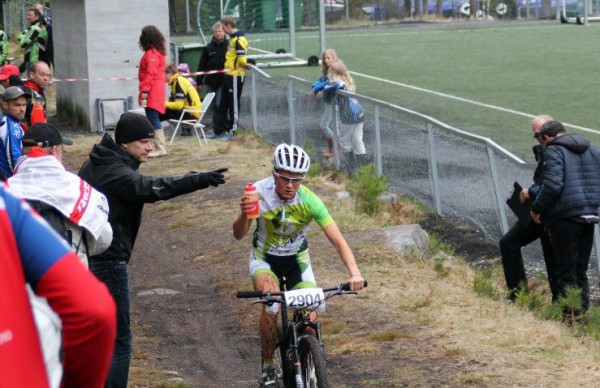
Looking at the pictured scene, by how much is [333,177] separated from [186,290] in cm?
531

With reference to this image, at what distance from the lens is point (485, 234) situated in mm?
13305

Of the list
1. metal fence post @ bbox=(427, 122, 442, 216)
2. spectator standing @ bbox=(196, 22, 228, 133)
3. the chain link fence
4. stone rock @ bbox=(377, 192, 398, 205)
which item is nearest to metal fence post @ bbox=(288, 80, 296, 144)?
the chain link fence

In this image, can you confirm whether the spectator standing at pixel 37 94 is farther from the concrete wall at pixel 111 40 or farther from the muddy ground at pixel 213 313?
the concrete wall at pixel 111 40

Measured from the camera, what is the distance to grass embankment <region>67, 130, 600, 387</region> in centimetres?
845

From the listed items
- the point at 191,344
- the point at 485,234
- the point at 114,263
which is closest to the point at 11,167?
the point at 191,344

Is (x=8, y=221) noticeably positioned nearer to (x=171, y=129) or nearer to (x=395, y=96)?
(x=171, y=129)

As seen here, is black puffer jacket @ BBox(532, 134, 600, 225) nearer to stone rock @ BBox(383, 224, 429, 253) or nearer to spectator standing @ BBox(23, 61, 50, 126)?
stone rock @ BBox(383, 224, 429, 253)

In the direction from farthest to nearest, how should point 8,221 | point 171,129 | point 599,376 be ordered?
1. point 171,129
2. point 599,376
3. point 8,221

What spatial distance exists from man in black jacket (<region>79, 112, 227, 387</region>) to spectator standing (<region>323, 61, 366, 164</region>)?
352 inches

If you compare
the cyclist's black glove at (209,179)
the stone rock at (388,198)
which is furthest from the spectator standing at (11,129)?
the stone rock at (388,198)

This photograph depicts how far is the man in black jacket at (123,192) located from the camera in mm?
6641

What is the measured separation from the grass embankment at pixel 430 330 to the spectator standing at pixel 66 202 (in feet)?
9.74

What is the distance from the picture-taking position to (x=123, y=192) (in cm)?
671

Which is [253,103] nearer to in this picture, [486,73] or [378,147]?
[378,147]
